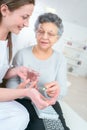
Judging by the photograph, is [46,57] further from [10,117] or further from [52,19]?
[10,117]

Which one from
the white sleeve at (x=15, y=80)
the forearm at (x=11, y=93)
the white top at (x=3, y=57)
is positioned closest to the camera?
the forearm at (x=11, y=93)

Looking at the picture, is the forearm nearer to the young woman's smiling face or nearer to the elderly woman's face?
the young woman's smiling face

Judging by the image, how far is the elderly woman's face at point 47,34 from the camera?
150 cm

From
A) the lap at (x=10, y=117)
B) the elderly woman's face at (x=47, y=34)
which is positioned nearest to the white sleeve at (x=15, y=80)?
the elderly woman's face at (x=47, y=34)

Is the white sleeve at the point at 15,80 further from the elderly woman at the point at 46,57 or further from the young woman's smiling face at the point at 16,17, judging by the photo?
the young woman's smiling face at the point at 16,17

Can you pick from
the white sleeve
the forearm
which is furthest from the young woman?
the white sleeve

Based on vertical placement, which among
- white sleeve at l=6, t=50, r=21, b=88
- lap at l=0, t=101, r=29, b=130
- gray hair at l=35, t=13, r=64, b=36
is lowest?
lap at l=0, t=101, r=29, b=130

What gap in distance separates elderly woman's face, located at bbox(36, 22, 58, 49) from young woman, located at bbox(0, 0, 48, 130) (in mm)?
333

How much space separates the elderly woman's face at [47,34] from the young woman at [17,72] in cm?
33

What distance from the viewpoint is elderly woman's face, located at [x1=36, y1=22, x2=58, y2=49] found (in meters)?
1.50

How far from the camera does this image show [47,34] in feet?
4.97

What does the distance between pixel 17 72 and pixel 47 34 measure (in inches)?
16.0

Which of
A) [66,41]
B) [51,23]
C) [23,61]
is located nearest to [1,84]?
[23,61]

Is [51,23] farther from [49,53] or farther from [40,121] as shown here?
[40,121]
